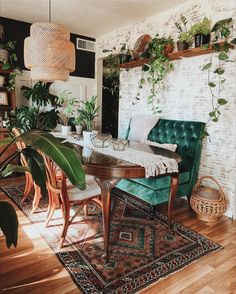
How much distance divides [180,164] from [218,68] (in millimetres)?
1307

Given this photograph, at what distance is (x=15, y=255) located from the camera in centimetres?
205

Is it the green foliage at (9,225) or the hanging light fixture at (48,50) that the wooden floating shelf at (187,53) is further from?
the green foliage at (9,225)

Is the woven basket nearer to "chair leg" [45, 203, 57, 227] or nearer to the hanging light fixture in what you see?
"chair leg" [45, 203, 57, 227]

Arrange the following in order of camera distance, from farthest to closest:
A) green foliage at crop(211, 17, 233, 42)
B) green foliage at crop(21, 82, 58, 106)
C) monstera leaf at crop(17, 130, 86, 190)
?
green foliage at crop(21, 82, 58, 106)
green foliage at crop(211, 17, 233, 42)
monstera leaf at crop(17, 130, 86, 190)

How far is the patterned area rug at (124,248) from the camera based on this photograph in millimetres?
1800

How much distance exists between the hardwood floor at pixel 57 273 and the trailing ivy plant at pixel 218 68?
1.56 meters

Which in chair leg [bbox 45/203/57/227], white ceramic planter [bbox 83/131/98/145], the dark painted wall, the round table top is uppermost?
the dark painted wall

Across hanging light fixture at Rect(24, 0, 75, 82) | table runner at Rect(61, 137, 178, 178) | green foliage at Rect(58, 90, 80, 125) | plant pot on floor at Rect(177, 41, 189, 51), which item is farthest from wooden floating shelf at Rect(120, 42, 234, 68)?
table runner at Rect(61, 137, 178, 178)

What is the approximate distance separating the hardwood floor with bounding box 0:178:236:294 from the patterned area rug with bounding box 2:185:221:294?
64 millimetres

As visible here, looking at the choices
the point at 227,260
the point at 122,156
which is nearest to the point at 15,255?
the point at 122,156

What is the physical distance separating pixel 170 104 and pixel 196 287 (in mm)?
2603

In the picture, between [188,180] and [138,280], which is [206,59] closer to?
[188,180]

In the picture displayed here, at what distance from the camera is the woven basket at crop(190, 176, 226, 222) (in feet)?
8.86

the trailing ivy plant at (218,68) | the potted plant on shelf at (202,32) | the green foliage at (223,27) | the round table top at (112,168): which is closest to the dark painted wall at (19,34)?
the potted plant on shelf at (202,32)
